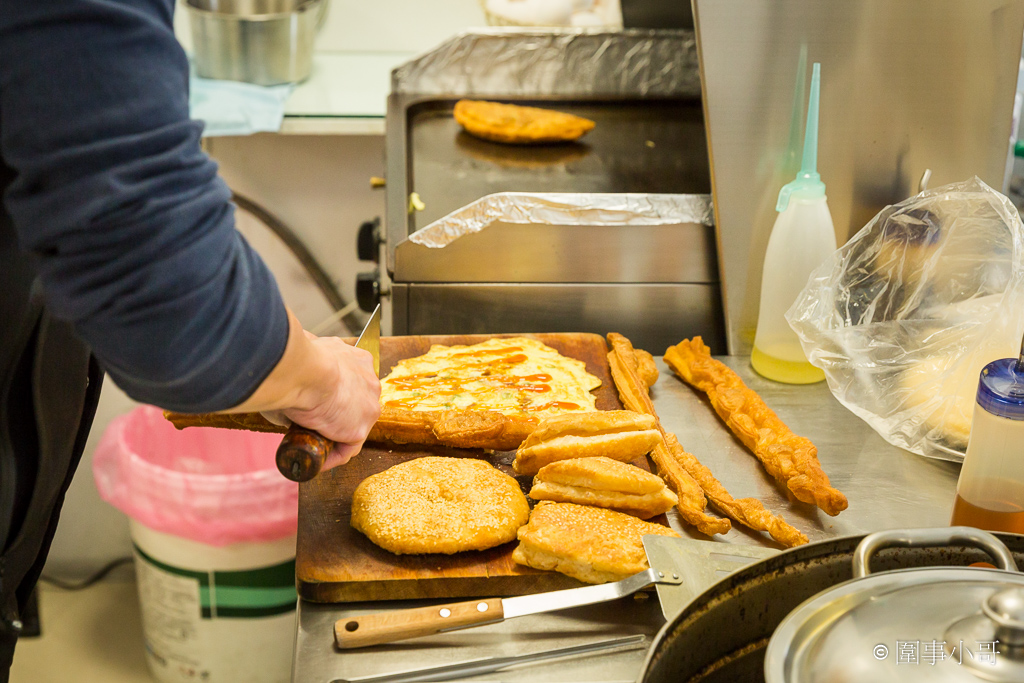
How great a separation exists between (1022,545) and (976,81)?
104 cm

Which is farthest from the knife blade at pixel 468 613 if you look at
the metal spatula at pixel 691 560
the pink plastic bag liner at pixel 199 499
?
the pink plastic bag liner at pixel 199 499

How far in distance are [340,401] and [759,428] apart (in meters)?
0.69

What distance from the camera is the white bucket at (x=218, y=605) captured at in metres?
1.93

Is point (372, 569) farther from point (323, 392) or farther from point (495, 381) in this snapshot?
point (495, 381)

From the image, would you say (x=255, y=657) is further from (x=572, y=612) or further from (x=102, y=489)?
(x=572, y=612)

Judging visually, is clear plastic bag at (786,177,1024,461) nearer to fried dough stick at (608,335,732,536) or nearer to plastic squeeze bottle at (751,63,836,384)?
plastic squeeze bottle at (751,63,836,384)

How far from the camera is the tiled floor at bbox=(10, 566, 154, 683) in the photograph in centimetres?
237

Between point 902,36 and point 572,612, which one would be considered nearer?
point 572,612

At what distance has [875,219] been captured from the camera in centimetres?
148

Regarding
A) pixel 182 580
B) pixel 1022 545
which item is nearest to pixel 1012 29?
pixel 1022 545

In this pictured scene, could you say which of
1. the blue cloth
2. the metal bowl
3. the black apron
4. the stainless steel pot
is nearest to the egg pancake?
the black apron

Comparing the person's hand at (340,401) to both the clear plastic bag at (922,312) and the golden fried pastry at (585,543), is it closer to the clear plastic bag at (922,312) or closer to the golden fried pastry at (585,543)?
the golden fried pastry at (585,543)

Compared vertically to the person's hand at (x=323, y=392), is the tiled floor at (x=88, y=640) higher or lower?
lower

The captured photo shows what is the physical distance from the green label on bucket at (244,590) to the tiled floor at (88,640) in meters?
0.59
